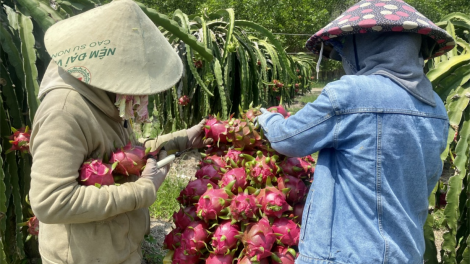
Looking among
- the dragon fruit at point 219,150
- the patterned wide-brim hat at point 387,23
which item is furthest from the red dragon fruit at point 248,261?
the patterned wide-brim hat at point 387,23

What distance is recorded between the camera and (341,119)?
1147mm

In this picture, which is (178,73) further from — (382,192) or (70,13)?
(70,13)

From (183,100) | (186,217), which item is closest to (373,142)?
(186,217)

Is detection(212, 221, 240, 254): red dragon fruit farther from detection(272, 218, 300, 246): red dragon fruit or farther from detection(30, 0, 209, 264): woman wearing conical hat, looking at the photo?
detection(30, 0, 209, 264): woman wearing conical hat

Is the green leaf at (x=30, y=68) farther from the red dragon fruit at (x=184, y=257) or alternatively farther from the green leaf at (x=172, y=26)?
the red dragon fruit at (x=184, y=257)

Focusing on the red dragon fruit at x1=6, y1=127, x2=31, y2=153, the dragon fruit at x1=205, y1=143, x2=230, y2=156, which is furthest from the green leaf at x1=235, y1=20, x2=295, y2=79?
the red dragon fruit at x1=6, y1=127, x2=31, y2=153

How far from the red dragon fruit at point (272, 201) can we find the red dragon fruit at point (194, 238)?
0.79 ft

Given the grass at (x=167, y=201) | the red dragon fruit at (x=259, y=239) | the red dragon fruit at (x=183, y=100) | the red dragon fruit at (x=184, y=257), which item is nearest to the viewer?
the red dragon fruit at (x=259, y=239)

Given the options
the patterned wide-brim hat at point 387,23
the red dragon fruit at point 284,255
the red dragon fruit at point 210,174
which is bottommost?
the red dragon fruit at point 284,255

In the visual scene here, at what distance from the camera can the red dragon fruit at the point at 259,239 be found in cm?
121

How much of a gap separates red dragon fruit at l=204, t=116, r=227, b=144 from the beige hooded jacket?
372 mm

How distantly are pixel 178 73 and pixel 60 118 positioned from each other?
43 cm

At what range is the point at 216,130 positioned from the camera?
59.6 inches

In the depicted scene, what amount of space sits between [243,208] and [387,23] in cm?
77
